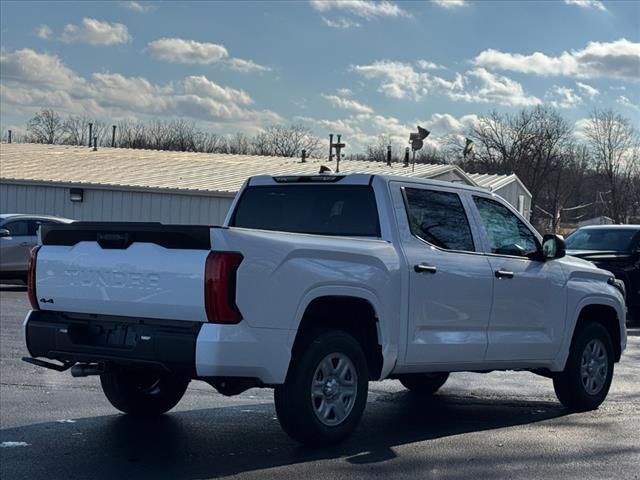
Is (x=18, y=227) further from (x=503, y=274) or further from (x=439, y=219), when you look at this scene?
(x=503, y=274)

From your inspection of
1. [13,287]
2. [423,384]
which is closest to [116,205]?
[13,287]

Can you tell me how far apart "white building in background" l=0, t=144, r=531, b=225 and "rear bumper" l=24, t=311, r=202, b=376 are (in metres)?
22.1

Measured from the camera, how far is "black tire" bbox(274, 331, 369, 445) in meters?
6.51

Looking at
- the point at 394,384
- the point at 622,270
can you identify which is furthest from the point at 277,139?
the point at 394,384

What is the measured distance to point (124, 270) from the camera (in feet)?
20.9

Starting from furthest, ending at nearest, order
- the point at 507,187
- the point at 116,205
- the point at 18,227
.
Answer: the point at 507,187 < the point at 116,205 < the point at 18,227

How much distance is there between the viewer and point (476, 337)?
776 centimetres

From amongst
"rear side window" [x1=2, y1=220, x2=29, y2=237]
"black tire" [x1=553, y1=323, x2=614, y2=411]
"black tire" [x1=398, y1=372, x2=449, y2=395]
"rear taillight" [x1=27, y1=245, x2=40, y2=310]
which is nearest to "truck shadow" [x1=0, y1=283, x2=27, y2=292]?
Answer: "rear side window" [x1=2, y1=220, x2=29, y2=237]

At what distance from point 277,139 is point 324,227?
78.2 m

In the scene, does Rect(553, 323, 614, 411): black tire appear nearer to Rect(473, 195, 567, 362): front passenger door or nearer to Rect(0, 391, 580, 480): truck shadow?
Rect(0, 391, 580, 480): truck shadow

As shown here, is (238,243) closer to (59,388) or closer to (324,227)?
(324,227)

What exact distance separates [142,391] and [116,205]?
23.5 m

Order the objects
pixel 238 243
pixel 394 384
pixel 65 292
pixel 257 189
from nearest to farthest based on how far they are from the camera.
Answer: pixel 238 243 → pixel 65 292 → pixel 257 189 → pixel 394 384

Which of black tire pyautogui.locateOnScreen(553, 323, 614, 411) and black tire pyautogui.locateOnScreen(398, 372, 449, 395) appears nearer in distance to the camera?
black tire pyautogui.locateOnScreen(553, 323, 614, 411)
